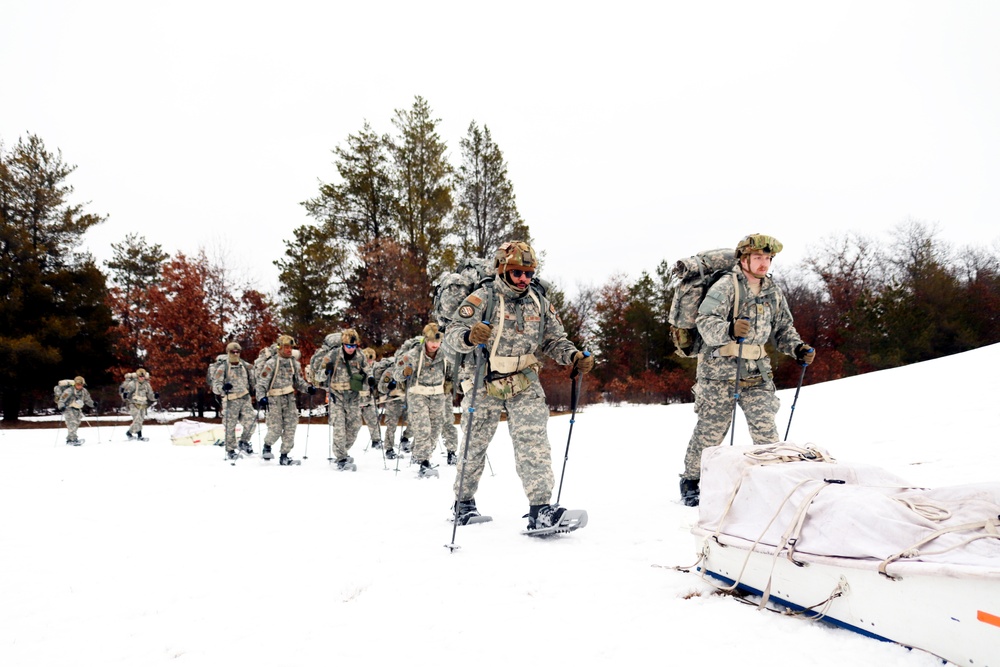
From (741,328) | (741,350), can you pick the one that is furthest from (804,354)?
(741,328)

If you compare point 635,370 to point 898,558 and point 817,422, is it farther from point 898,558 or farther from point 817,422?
point 898,558

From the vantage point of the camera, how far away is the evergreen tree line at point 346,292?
25984 millimetres

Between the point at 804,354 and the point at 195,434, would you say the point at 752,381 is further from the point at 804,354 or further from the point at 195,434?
→ the point at 195,434

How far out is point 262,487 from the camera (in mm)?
8156

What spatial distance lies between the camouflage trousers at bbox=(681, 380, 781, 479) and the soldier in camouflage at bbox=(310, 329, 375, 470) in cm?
653

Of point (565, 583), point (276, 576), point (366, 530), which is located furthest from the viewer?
point (366, 530)

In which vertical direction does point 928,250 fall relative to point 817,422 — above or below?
above

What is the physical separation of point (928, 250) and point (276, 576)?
44.8 meters

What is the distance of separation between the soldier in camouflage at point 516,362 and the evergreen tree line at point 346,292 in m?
20.9

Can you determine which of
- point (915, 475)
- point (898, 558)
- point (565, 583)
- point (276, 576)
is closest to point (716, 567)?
point (565, 583)

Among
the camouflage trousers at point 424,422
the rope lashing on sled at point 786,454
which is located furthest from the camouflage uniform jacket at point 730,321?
the camouflage trousers at point 424,422

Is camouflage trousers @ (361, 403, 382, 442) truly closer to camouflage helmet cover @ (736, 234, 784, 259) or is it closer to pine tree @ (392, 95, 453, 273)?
camouflage helmet cover @ (736, 234, 784, 259)

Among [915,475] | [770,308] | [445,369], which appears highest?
[770,308]

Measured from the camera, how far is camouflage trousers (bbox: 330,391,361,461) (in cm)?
1024
